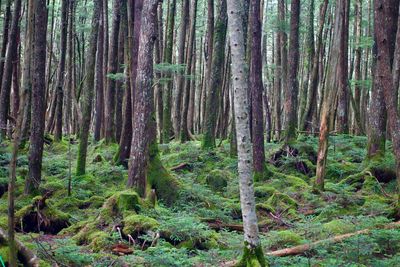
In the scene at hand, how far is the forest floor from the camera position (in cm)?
714

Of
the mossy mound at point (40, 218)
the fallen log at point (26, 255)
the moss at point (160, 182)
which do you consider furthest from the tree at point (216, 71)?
the fallen log at point (26, 255)

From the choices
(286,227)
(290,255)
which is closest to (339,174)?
(286,227)

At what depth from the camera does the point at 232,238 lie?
8.71 m

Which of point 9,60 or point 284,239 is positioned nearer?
point 284,239

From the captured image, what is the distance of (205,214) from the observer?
34.5 feet

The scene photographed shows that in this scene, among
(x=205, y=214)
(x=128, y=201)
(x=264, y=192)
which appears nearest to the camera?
(x=128, y=201)

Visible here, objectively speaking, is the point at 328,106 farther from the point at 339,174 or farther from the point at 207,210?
the point at 339,174

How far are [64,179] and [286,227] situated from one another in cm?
675

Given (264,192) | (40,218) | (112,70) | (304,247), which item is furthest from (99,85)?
(304,247)

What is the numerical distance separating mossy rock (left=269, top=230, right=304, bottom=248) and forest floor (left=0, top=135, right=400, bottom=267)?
0.05ft

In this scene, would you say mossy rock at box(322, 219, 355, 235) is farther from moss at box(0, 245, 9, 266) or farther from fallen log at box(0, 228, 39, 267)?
moss at box(0, 245, 9, 266)

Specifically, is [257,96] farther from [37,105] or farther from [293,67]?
[37,105]

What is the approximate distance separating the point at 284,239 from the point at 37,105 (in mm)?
6594

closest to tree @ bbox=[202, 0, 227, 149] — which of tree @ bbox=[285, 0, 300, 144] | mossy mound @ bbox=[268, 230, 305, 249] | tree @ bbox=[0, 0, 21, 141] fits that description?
tree @ bbox=[285, 0, 300, 144]
